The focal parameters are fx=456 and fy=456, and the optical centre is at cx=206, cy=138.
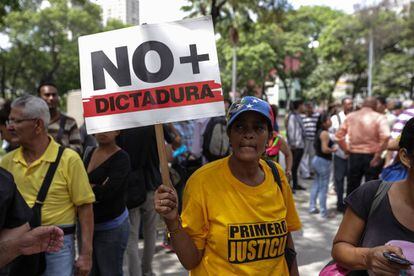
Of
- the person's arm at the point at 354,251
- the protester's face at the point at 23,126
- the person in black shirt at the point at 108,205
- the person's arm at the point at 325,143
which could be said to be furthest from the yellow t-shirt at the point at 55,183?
the person's arm at the point at 325,143

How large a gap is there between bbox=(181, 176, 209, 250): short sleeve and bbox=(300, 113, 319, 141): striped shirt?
8065 mm

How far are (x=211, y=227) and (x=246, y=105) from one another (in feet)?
1.94

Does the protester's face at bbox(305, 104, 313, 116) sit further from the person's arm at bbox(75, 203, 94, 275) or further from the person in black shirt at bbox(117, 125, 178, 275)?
the person's arm at bbox(75, 203, 94, 275)

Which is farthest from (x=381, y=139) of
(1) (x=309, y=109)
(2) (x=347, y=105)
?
(1) (x=309, y=109)

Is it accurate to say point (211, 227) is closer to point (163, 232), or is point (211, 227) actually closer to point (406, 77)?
point (163, 232)

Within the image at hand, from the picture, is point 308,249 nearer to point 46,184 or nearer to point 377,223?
point 46,184

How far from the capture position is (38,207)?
2713 millimetres

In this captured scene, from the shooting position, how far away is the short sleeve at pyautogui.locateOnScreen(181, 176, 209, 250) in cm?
209

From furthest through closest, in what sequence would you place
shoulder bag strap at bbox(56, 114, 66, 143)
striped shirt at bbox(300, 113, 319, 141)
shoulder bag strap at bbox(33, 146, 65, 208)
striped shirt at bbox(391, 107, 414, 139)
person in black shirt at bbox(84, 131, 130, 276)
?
1. striped shirt at bbox(300, 113, 319, 141)
2. shoulder bag strap at bbox(56, 114, 66, 143)
3. striped shirt at bbox(391, 107, 414, 139)
4. person in black shirt at bbox(84, 131, 130, 276)
5. shoulder bag strap at bbox(33, 146, 65, 208)

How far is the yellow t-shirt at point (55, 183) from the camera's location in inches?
108

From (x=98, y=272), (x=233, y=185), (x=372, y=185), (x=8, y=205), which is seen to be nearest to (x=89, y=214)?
(x=98, y=272)

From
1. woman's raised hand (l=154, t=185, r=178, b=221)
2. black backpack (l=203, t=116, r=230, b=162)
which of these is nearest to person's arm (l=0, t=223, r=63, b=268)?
woman's raised hand (l=154, t=185, r=178, b=221)

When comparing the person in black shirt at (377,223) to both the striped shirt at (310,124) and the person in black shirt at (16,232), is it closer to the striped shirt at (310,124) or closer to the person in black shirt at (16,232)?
the person in black shirt at (16,232)

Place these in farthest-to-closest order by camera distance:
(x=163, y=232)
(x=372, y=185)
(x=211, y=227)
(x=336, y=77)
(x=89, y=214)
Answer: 1. (x=336, y=77)
2. (x=163, y=232)
3. (x=89, y=214)
4. (x=211, y=227)
5. (x=372, y=185)
